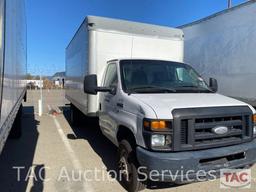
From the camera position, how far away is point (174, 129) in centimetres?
402

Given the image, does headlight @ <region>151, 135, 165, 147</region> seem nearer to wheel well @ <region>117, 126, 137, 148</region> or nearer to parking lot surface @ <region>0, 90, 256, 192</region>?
wheel well @ <region>117, 126, 137, 148</region>

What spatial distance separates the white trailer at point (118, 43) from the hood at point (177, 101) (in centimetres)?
226

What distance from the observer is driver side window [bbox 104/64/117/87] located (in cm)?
583

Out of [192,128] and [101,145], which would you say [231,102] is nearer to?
[192,128]

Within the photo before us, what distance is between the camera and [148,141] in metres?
4.13

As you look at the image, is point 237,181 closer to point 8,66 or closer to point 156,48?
point 156,48

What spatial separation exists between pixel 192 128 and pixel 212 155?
476 millimetres

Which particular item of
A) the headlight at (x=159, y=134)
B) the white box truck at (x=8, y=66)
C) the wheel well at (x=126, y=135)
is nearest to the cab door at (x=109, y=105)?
the wheel well at (x=126, y=135)

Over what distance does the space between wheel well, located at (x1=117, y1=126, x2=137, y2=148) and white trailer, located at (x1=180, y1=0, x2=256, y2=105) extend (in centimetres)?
422

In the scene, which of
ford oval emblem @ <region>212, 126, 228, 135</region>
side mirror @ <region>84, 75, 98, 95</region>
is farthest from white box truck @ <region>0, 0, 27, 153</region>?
ford oval emblem @ <region>212, 126, 228, 135</region>

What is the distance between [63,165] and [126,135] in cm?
185

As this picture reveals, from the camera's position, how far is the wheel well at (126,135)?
15.5ft

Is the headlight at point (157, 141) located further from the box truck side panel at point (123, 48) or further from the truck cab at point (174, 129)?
the box truck side panel at point (123, 48)

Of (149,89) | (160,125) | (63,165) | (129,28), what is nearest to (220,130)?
(160,125)
